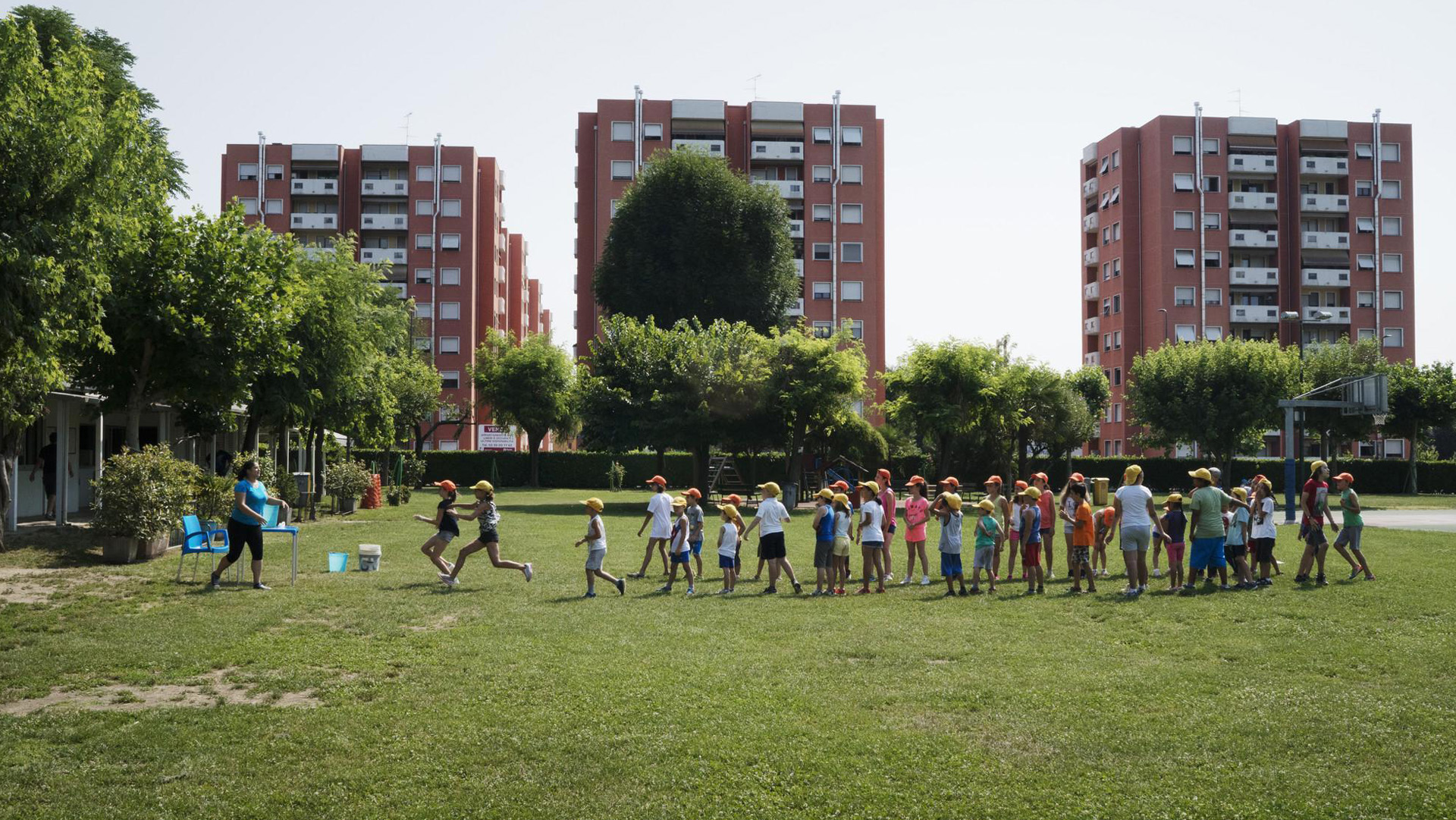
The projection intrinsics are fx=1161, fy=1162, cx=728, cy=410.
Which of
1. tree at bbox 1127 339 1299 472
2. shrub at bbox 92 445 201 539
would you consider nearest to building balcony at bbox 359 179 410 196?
tree at bbox 1127 339 1299 472

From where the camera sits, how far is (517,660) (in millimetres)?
10602

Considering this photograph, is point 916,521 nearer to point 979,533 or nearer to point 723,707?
point 979,533

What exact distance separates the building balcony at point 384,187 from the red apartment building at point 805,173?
1363 cm

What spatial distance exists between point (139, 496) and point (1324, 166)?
3319 inches

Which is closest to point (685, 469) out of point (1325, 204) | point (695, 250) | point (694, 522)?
point (695, 250)

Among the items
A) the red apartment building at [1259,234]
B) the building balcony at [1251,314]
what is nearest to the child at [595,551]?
the red apartment building at [1259,234]

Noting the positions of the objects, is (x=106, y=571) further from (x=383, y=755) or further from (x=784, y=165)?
(x=784, y=165)

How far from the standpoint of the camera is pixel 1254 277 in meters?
82.6

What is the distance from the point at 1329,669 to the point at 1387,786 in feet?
12.0

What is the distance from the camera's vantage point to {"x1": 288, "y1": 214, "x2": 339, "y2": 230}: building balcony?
8319 centimetres

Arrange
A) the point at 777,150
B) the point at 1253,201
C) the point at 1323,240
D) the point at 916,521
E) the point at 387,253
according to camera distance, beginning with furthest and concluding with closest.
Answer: the point at 387,253
the point at 1323,240
the point at 1253,201
the point at 777,150
the point at 916,521

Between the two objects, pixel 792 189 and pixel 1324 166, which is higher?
pixel 1324 166

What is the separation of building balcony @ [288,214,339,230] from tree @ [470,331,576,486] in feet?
82.5

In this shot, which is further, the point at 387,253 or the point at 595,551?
the point at 387,253
